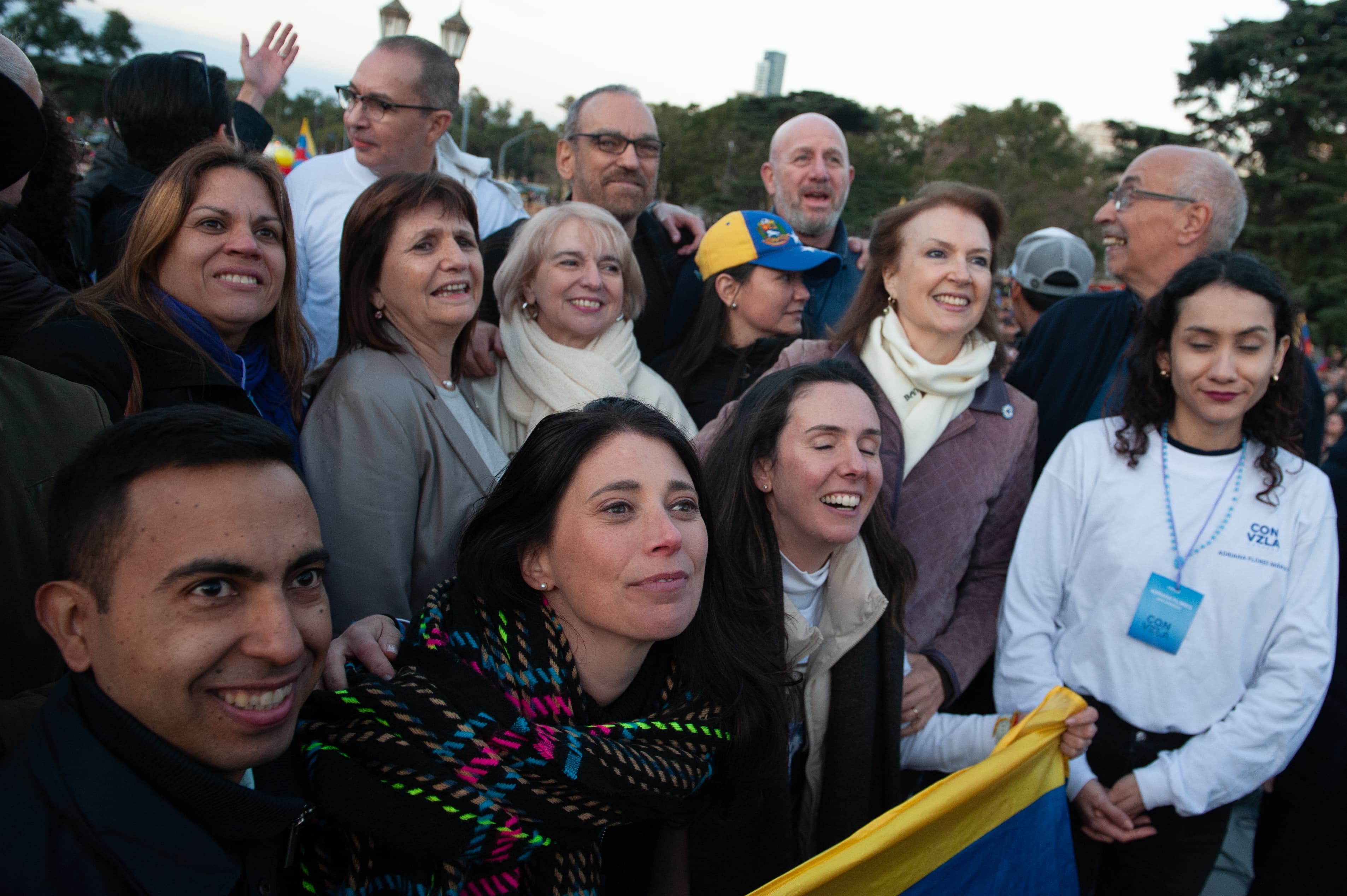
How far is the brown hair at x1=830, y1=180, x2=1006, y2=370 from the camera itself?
3.01 m

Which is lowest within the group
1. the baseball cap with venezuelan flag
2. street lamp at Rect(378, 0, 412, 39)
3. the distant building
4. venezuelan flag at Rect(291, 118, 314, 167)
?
the baseball cap with venezuelan flag

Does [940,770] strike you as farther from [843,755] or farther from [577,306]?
[577,306]

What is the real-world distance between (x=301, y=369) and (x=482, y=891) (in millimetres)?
1561

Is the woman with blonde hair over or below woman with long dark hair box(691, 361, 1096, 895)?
over

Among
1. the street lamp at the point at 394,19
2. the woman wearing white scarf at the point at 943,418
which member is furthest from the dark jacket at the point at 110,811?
the street lamp at the point at 394,19

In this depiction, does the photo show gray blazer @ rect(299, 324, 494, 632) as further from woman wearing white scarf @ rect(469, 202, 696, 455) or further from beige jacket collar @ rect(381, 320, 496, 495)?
woman wearing white scarf @ rect(469, 202, 696, 455)

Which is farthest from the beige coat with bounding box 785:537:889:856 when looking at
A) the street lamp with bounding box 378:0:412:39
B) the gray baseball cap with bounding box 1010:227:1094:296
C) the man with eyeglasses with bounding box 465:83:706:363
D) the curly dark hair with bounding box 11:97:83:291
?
the street lamp with bounding box 378:0:412:39

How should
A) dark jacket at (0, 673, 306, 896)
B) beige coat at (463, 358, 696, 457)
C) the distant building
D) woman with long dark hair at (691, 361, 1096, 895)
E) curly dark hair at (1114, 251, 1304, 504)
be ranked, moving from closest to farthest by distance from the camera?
dark jacket at (0, 673, 306, 896)
woman with long dark hair at (691, 361, 1096, 895)
curly dark hair at (1114, 251, 1304, 504)
beige coat at (463, 358, 696, 457)
the distant building

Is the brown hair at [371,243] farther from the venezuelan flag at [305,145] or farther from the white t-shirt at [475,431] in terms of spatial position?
the venezuelan flag at [305,145]

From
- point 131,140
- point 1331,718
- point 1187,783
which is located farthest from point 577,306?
point 1331,718

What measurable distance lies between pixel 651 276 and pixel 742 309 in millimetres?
643

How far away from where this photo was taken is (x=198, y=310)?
2.28 m

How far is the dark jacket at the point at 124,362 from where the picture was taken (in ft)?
6.42

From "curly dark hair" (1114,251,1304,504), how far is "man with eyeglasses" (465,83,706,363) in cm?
186
